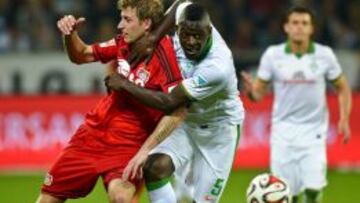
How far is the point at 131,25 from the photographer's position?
754cm

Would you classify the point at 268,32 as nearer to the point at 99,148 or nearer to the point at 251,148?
the point at 251,148

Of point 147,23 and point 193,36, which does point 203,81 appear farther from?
point 147,23

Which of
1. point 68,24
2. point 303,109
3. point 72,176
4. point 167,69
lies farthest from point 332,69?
point 72,176

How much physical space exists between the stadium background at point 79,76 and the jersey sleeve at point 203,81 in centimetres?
510

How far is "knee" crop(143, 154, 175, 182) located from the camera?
7500 millimetres

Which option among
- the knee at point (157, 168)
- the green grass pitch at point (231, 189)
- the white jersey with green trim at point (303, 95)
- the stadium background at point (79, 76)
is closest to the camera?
the knee at point (157, 168)

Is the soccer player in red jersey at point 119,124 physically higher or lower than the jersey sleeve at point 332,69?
higher

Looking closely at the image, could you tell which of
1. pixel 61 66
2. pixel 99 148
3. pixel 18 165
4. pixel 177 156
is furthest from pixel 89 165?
pixel 61 66

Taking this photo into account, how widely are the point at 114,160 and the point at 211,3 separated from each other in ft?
30.2

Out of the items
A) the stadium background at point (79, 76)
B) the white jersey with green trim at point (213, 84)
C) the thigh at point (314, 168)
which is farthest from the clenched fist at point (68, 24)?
the stadium background at point (79, 76)

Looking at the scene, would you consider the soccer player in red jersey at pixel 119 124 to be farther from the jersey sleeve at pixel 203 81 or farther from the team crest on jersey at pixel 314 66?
the team crest on jersey at pixel 314 66

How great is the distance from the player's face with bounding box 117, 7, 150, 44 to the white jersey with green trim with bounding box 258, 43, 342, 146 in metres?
2.69

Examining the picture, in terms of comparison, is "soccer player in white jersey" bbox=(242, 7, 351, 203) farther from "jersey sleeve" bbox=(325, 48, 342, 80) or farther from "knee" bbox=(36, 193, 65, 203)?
"knee" bbox=(36, 193, 65, 203)

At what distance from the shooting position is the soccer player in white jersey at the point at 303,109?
32.3 ft
